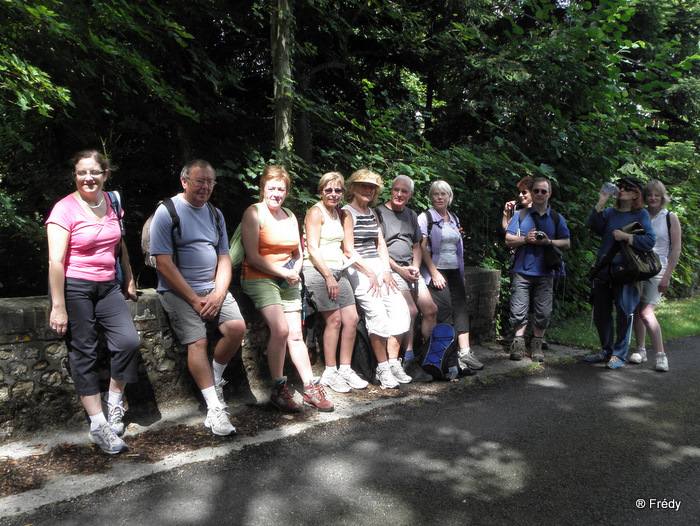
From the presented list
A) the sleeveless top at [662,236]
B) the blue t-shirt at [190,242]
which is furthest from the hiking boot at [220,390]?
the sleeveless top at [662,236]

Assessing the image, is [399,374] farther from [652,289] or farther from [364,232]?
[652,289]

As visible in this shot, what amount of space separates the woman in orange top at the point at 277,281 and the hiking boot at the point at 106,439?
126 centimetres

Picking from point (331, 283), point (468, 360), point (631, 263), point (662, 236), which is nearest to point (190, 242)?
point (331, 283)

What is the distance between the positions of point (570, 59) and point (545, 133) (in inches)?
40.6

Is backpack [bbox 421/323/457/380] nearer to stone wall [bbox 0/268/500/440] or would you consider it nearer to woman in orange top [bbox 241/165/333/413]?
stone wall [bbox 0/268/500/440]

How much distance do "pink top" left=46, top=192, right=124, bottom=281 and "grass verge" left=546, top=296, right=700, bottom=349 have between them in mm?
5883

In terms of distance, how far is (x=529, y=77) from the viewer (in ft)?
26.4

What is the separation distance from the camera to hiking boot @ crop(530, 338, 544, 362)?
628cm

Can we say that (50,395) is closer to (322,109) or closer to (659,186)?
(322,109)

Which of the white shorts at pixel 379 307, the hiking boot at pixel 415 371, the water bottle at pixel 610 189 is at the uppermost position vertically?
the water bottle at pixel 610 189

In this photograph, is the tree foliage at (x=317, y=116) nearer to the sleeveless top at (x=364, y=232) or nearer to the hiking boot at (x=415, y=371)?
the sleeveless top at (x=364, y=232)

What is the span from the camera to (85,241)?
3590 millimetres

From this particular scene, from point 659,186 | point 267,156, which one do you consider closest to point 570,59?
point 659,186

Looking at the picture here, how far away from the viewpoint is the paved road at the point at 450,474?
2896mm
